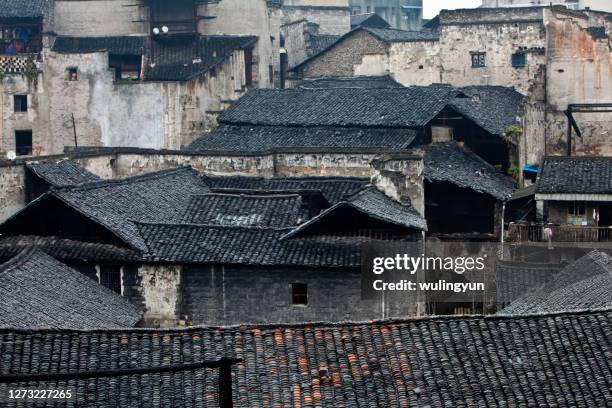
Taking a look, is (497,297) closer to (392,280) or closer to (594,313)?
(392,280)

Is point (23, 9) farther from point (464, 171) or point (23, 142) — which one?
point (464, 171)

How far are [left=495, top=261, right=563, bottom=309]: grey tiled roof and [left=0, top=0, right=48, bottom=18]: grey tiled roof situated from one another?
26127 mm

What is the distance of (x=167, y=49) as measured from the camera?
5141 centimetres

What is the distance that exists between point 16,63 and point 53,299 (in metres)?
27.2

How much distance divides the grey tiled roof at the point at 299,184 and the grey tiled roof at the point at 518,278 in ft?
20.4

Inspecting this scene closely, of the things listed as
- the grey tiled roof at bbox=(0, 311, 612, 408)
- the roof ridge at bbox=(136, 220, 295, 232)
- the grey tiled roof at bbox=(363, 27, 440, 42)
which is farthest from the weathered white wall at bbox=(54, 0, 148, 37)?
the grey tiled roof at bbox=(0, 311, 612, 408)

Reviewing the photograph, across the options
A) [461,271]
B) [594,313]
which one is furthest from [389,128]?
[594,313]

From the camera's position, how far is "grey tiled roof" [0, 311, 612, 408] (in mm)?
17906

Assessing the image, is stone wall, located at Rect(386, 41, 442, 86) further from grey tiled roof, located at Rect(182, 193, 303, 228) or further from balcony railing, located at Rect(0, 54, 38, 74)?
grey tiled roof, located at Rect(182, 193, 303, 228)

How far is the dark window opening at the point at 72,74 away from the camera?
49656 mm

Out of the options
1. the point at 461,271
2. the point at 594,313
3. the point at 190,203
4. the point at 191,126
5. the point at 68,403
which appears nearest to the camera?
the point at 68,403

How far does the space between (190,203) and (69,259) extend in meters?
5.41

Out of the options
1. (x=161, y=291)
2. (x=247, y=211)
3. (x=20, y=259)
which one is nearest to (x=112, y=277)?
(x=161, y=291)

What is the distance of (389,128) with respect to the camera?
43.2 metres
